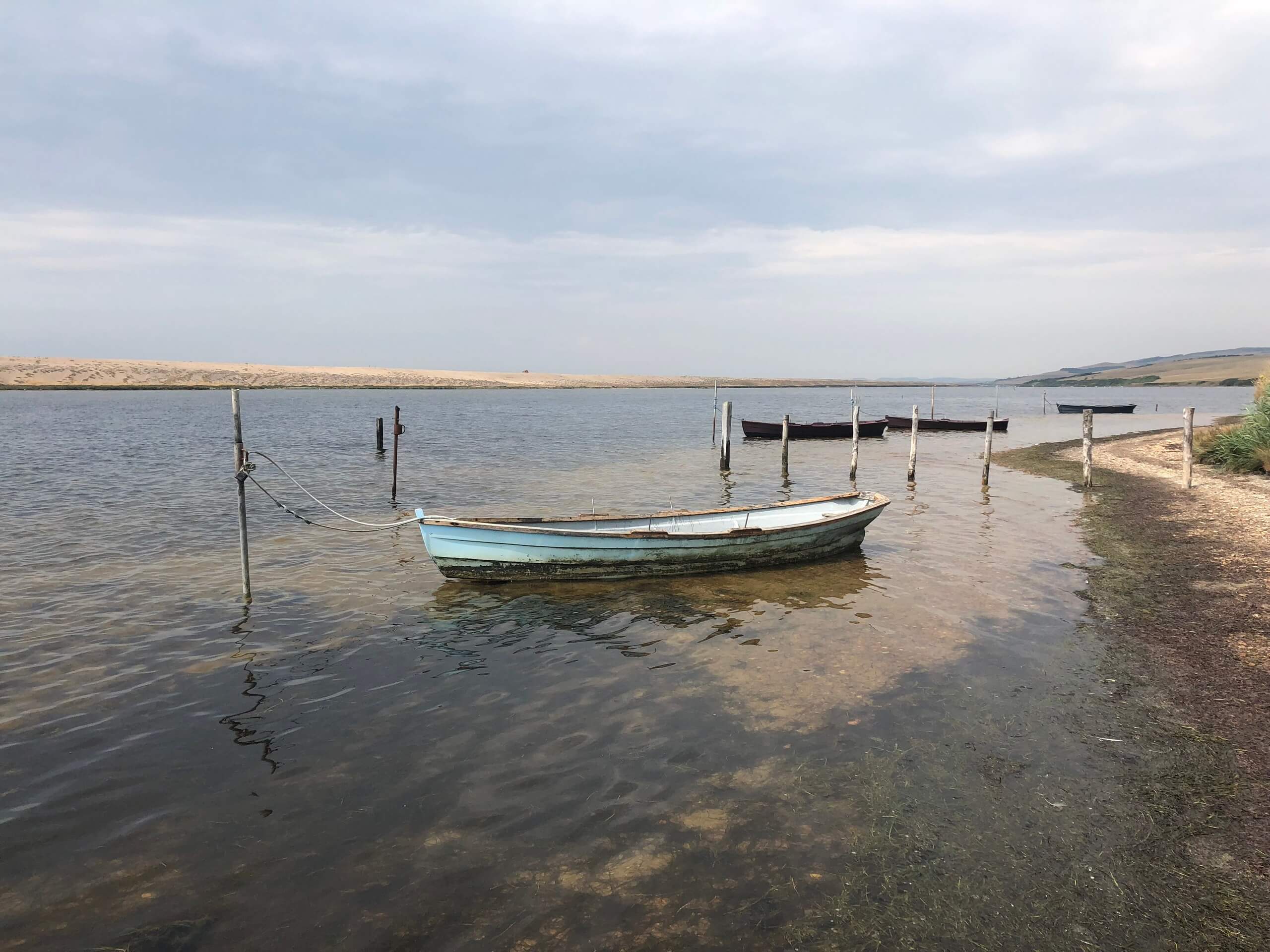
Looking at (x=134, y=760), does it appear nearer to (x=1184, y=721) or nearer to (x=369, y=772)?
(x=369, y=772)

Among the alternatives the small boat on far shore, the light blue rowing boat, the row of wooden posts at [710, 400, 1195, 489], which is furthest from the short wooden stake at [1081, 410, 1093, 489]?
the small boat on far shore

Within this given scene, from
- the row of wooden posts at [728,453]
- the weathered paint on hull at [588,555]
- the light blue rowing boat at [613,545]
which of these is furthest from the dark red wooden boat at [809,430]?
the weathered paint on hull at [588,555]

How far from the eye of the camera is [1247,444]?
22984mm

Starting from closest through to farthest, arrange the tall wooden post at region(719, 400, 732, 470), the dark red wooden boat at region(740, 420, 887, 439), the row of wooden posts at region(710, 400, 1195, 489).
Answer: the row of wooden posts at region(710, 400, 1195, 489), the tall wooden post at region(719, 400, 732, 470), the dark red wooden boat at region(740, 420, 887, 439)

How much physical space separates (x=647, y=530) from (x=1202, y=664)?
28.1 feet

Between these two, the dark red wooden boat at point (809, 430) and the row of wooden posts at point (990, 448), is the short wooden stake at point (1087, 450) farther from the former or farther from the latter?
the dark red wooden boat at point (809, 430)

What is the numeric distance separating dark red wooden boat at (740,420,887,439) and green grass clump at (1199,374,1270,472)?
2028cm

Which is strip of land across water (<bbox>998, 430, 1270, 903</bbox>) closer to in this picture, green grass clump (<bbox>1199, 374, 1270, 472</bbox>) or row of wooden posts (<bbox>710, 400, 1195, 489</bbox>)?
row of wooden posts (<bbox>710, 400, 1195, 489</bbox>)

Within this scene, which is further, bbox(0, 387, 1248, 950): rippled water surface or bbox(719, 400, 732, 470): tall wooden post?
bbox(719, 400, 732, 470): tall wooden post

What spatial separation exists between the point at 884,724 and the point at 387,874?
5.27 m

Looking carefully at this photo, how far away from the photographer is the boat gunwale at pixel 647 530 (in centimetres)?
1255

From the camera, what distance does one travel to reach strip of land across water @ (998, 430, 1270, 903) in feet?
18.3

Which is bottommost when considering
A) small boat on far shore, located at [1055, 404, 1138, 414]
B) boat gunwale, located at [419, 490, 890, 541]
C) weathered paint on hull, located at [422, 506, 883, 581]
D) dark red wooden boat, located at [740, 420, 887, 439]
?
weathered paint on hull, located at [422, 506, 883, 581]

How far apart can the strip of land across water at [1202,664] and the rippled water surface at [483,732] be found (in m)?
0.64
